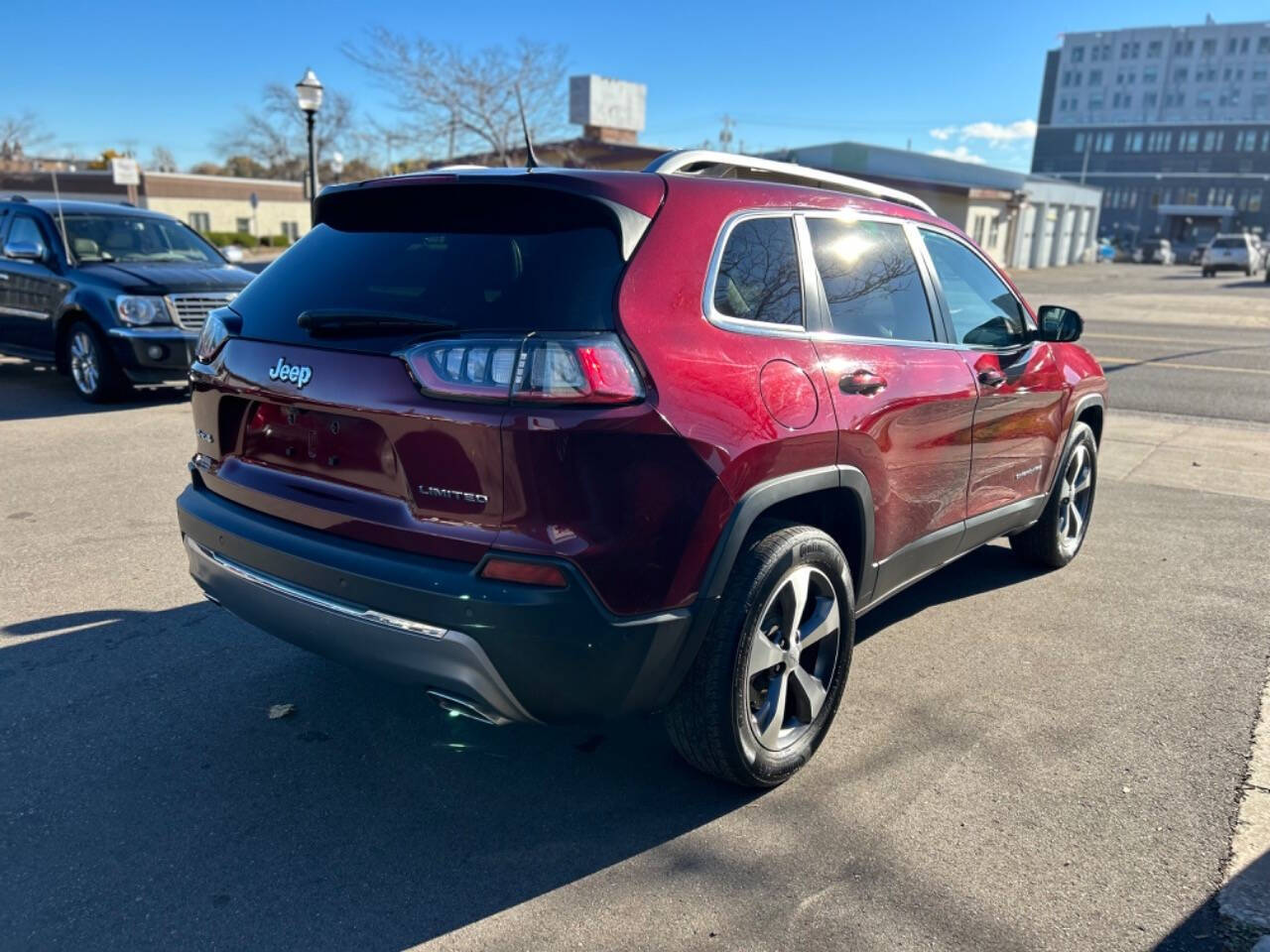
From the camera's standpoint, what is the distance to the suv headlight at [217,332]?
123 inches

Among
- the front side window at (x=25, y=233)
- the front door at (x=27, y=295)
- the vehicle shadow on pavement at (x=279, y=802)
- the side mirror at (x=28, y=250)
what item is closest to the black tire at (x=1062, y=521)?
the vehicle shadow on pavement at (x=279, y=802)

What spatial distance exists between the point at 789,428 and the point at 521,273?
904 millimetres

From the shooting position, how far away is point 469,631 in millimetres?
2461

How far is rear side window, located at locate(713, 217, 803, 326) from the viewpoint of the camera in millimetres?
2920

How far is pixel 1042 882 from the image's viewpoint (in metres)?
2.70

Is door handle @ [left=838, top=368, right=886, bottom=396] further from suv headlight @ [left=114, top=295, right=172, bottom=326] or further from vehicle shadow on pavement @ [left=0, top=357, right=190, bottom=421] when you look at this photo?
vehicle shadow on pavement @ [left=0, top=357, right=190, bottom=421]

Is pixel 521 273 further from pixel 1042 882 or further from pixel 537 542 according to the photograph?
pixel 1042 882

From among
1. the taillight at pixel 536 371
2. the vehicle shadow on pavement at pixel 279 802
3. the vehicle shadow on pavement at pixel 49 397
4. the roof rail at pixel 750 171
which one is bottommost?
the vehicle shadow on pavement at pixel 279 802

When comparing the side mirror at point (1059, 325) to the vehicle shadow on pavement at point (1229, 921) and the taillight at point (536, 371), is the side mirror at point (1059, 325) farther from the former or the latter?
the taillight at point (536, 371)

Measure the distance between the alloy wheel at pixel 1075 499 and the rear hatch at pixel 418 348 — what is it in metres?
3.41

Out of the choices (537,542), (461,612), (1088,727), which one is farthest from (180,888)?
(1088,727)

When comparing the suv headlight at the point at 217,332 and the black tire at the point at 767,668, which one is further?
the suv headlight at the point at 217,332

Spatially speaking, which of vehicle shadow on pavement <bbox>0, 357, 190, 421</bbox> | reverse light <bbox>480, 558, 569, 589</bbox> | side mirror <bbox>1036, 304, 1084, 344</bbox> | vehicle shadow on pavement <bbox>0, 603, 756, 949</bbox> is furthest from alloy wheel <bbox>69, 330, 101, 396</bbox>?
side mirror <bbox>1036, 304, 1084, 344</bbox>

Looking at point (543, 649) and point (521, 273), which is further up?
point (521, 273)
